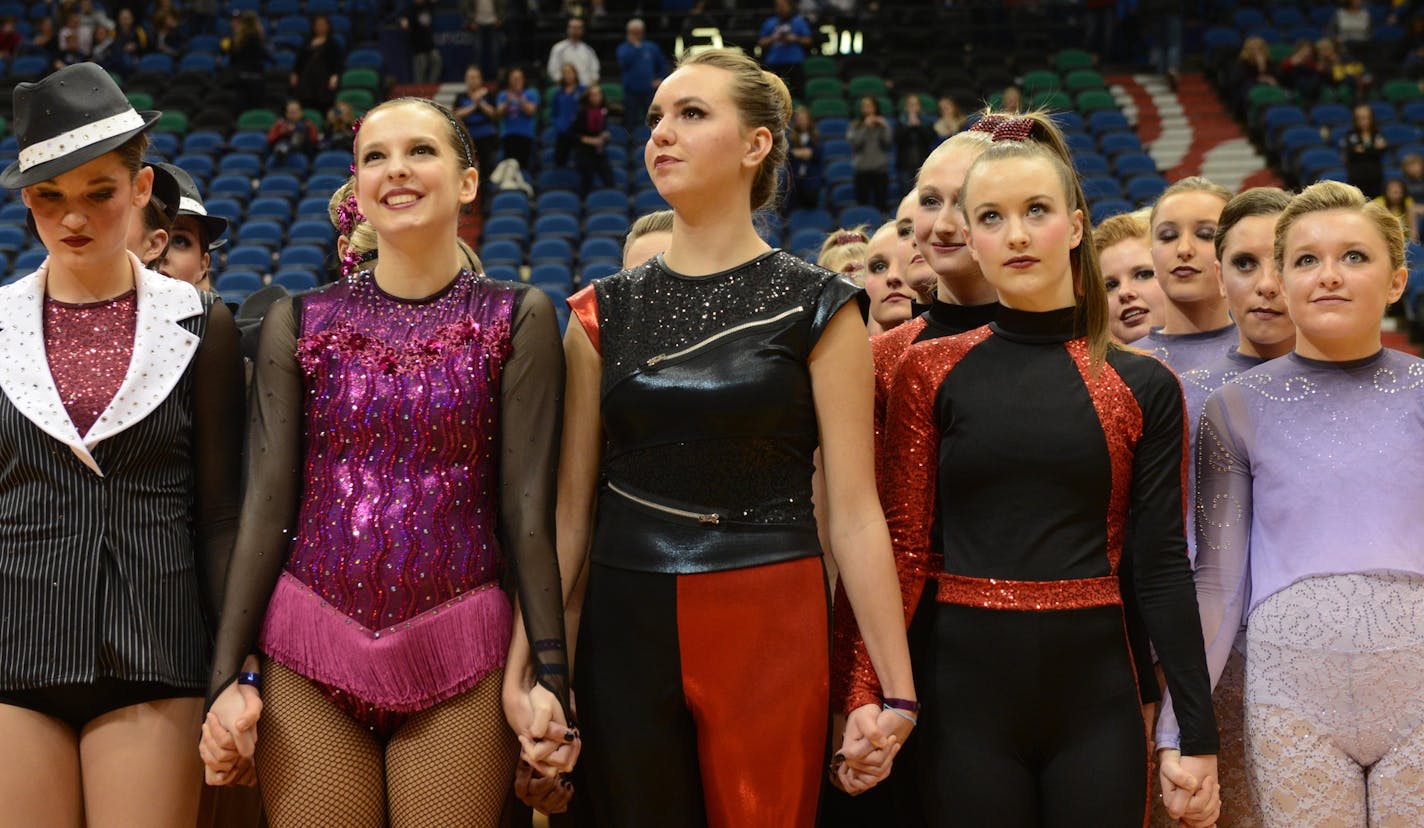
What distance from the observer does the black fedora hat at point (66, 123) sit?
228 centimetres

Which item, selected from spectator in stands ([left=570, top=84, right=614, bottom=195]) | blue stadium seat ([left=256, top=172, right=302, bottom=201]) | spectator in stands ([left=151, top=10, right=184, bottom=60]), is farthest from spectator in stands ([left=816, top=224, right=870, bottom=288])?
spectator in stands ([left=151, top=10, right=184, bottom=60])

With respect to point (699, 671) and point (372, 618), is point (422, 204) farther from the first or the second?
point (699, 671)

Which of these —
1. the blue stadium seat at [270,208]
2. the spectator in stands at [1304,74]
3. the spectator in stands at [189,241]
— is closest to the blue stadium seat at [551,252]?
the blue stadium seat at [270,208]

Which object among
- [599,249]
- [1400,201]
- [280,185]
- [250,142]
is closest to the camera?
[1400,201]

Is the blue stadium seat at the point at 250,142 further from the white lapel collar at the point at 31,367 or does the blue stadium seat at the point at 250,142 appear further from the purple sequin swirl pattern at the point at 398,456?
the purple sequin swirl pattern at the point at 398,456

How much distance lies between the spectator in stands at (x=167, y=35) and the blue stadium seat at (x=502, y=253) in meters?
6.52

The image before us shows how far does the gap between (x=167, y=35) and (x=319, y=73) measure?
3064 millimetres

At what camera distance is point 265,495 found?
2.23 m

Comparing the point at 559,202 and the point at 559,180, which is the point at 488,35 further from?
the point at 559,202

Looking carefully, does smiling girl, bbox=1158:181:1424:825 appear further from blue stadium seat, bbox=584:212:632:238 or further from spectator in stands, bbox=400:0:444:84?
spectator in stands, bbox=400:0:444:84

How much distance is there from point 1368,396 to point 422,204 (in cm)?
178

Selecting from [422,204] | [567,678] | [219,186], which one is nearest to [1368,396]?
[567,678]

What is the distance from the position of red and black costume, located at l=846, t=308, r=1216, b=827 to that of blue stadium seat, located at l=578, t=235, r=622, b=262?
835 centimetres

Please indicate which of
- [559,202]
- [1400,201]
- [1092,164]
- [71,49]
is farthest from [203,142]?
[1400,201]
